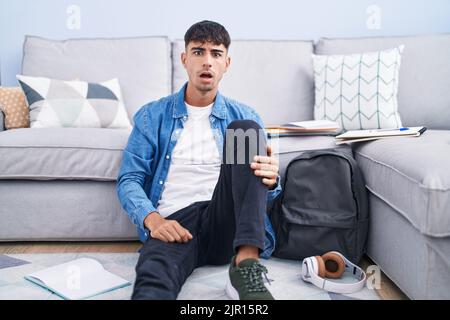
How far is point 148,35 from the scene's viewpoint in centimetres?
253

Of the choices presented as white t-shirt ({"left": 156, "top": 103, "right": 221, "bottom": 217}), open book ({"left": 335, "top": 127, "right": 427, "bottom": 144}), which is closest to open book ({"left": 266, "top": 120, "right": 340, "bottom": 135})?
open book ({"left": 335, "top": 127, "right": 427, "bottom": 144})

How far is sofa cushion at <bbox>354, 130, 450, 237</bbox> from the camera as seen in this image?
3.51ft

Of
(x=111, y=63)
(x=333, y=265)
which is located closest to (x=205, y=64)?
(x=333, y=265)

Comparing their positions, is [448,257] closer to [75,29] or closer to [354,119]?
[354,119]

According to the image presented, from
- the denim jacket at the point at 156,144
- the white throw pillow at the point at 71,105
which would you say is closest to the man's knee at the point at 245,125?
the denim jacket at the point at 156,144

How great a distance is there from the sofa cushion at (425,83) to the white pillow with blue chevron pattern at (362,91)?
0.10 metres

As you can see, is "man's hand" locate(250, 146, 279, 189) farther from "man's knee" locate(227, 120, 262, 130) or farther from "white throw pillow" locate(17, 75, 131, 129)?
"white throw pillow" locate(17, 75, 131, 129)

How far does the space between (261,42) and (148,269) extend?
1.53 meters

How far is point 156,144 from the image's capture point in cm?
146

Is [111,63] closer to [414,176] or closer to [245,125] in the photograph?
[245,125]

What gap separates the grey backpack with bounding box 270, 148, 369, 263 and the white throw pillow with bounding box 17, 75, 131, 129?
0.91 metres

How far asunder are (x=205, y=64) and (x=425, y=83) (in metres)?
1.24
